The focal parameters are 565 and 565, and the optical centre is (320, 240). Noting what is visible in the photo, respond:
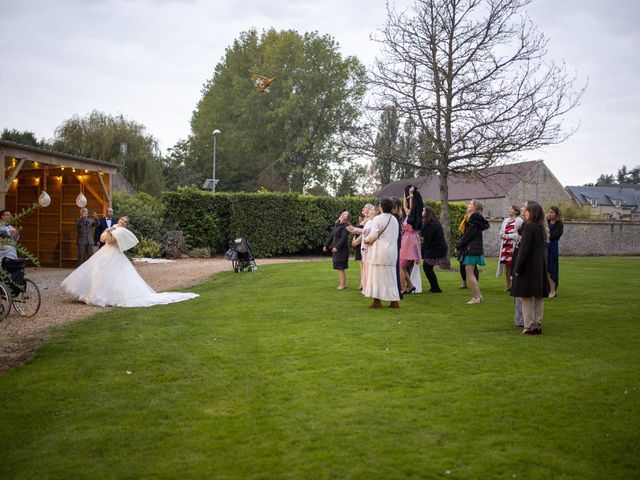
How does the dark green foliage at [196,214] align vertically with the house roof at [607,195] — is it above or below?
below

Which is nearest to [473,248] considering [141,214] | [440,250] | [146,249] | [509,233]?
[440,250]

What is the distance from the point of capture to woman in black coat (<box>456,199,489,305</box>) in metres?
10.8

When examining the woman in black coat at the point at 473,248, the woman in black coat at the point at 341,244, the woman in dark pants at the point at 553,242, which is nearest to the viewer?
the woman in black coat at the point at 473,248

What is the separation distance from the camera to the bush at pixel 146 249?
76.3 feet

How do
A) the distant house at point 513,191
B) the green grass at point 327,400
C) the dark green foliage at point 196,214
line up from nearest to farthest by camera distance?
the green grass at point 327,400
the dark green foliage at point 196,214
the distant house at point 513,191

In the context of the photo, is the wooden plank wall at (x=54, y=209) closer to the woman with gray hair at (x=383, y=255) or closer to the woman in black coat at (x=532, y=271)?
the woman with gray hair at (x=383, y=255)

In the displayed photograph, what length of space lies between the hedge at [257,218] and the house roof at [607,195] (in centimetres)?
5741

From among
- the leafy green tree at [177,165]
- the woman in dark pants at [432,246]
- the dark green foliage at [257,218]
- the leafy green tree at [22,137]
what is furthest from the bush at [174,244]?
the leafy green tree at [177,165]

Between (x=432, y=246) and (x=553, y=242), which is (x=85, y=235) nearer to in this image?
(x=432, y=246)

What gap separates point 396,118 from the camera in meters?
20.7

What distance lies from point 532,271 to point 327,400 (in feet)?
13.4

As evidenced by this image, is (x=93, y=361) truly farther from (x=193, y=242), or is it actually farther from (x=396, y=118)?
(x=193, y=242)

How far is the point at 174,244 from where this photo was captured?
24.7 meters

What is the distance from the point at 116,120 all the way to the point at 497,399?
123 ft
